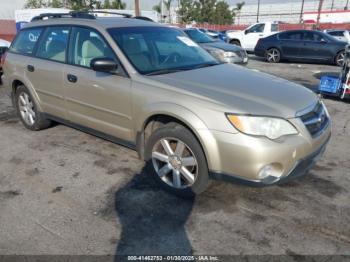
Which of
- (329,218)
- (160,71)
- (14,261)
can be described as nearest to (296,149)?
(329,218)

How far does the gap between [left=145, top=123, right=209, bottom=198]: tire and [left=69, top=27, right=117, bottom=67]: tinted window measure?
47.6 inches

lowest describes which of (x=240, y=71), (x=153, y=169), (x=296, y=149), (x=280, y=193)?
(x=280, y=193)

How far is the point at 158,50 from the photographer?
152 inches

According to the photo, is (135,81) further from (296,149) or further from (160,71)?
(296,149)

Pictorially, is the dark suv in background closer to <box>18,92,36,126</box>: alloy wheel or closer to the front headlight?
<box>18,92,36,126</box>: alloy wheel

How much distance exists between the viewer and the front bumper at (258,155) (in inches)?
106

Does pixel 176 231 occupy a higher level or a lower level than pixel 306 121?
lower

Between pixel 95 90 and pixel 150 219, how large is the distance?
1631mm

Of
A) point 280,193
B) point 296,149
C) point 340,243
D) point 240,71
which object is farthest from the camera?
point 240,71

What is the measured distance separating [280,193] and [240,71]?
1460mm

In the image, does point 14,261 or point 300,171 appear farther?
point 300,171

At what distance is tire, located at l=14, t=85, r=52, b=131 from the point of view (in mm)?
4961

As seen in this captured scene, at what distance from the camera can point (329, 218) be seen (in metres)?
2.94

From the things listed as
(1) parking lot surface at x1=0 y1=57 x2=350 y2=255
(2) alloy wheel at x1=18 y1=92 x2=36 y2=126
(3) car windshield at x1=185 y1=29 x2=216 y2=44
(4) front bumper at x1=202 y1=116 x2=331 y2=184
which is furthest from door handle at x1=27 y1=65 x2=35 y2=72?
(3) car windshield at x1=185 y1=29 x2=216 y2=44
